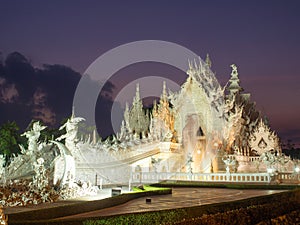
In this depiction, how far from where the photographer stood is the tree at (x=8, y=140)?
32906 mm

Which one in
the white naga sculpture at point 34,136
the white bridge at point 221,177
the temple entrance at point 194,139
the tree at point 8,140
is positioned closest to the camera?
the white bridge at point 221,177

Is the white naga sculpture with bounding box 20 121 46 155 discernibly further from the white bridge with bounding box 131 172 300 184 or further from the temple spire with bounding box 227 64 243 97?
the temple spire with bounding box 227 64 243 97

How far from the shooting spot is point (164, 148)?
29375 millimetres

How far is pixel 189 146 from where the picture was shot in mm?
31859

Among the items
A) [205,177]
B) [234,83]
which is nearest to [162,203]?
[205,177]

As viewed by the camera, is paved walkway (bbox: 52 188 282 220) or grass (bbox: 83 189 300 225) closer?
grass (bbox: 83 189 300 225)

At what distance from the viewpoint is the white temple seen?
924 inches

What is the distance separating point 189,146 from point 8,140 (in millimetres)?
16094

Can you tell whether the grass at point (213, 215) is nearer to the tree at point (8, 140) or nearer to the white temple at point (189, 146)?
the white temple at point (189, 146)

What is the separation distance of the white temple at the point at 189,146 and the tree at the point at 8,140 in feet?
25.0

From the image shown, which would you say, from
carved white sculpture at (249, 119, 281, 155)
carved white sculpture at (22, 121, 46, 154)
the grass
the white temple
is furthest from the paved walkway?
carved white sculpture at (249, 119, 281, 155)

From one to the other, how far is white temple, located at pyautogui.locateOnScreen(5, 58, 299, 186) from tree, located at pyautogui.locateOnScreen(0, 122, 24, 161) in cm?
762

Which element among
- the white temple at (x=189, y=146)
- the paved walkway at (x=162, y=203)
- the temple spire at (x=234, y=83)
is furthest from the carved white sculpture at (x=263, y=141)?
the paved walkway at (x=162, y=203)

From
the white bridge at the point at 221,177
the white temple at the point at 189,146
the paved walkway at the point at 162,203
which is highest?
the white temple at the point at 189,146
